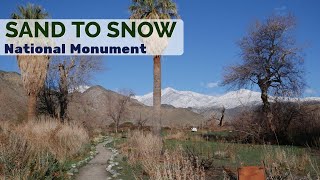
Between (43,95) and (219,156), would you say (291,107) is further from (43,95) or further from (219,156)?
(43,95)

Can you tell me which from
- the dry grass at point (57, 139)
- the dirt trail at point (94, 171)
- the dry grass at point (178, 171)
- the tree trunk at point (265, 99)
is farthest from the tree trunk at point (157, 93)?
the dry grass at point (178, 171)

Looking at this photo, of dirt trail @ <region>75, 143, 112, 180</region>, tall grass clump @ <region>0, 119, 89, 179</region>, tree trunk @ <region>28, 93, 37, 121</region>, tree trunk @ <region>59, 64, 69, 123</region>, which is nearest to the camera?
tall grass clump @ <region>0, 119, 89, 179</region>

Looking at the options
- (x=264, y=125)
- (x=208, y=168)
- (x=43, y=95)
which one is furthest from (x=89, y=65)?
(x=208, y=168)

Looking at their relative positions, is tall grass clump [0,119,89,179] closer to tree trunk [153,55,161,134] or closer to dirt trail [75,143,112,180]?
dirt trail [75,143,112,180]

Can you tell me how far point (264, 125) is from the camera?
28484mm

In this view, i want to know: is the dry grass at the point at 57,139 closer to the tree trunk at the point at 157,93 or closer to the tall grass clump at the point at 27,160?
the tall grass clump at the point at 27,160

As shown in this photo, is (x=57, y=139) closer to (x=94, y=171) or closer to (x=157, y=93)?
(x=94, y=171)

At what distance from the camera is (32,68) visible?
91.6ft

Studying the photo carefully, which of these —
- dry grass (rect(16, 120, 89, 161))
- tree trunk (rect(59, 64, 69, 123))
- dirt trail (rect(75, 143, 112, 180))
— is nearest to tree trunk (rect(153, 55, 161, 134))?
dry grass (rect(16, 120, 89, 161))

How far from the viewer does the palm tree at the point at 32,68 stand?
2728cm

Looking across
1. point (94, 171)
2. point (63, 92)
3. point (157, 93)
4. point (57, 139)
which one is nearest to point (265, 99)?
point (157, 93)

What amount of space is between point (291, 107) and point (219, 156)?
13.5 metres

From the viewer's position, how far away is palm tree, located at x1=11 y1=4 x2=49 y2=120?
27281 mm

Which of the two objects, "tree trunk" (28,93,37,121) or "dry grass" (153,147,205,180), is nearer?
"dry grass" (153,147,205,180)
